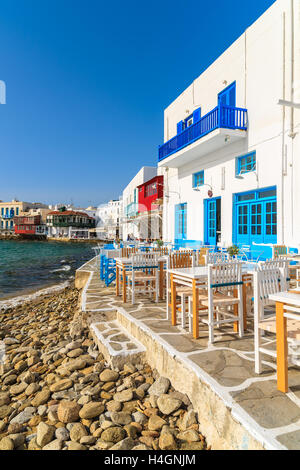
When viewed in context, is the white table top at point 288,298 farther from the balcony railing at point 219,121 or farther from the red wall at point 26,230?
the red wall at point 26,230

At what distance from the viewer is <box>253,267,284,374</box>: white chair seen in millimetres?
2479

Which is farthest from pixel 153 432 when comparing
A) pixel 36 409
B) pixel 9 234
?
pixel 9 234

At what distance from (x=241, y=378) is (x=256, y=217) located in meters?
6.80

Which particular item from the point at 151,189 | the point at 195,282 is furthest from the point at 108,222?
the point at 195,282

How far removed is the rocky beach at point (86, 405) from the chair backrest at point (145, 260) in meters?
1.55

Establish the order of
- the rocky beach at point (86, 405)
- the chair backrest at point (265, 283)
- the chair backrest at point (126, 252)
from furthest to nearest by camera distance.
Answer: the chair backrest at point (126, 252)
the chair backrest at point (265, 283)
the rocky beach at point (86, 405)

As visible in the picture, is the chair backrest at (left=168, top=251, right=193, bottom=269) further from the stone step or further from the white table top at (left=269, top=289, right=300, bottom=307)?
the white table top at (left=269, top=289, right=300, bottom=307)

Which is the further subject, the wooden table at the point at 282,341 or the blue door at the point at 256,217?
the blue door at the point at 256,217

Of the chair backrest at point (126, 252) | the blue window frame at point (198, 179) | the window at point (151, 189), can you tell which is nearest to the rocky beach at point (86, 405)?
the chair backrest at point (126, 252)

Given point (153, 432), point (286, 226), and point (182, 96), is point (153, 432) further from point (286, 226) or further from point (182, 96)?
point (182, 96)

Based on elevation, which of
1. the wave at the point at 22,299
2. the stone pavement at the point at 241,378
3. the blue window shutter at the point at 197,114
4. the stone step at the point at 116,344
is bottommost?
the wave at the point at 22,299

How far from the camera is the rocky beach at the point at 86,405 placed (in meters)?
2.29

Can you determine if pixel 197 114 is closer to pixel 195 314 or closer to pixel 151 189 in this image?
pixel 195 314

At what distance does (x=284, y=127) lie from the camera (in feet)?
23.8
